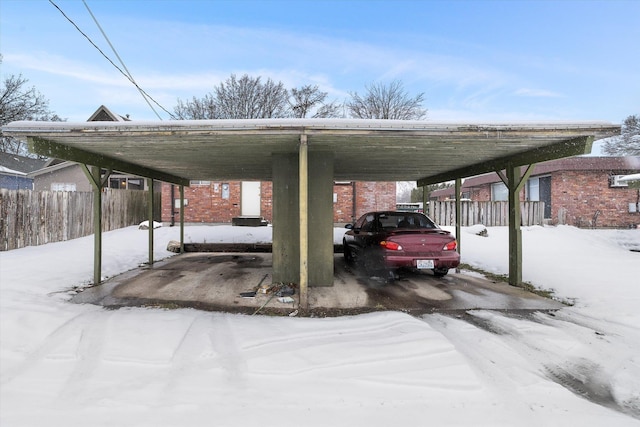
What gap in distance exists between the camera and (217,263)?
8594 millimetres

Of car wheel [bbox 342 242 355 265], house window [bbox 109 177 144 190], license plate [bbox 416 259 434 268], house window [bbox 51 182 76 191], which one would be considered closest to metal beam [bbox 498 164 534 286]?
license plate [bbox 416 259 434 268]

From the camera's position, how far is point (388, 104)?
24.7m

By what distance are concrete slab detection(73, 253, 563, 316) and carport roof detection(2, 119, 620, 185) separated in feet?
7.53

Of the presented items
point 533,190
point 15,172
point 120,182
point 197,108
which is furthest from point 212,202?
point 533,190

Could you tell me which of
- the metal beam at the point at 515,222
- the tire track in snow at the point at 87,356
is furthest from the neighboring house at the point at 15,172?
the metal beam at the point at 515,222

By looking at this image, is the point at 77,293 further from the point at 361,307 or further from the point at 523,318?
the point at 523,318

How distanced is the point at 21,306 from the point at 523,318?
6528mm

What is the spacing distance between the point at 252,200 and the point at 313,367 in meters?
14.8

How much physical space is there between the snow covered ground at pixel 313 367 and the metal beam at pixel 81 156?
2.14 metres

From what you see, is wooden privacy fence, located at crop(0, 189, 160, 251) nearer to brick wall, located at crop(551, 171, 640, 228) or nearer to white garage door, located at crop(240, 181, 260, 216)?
white garage door, located at crop(240, 181, 260, 216)

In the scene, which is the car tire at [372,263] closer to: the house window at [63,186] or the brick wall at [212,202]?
the brick wall at [212,202]

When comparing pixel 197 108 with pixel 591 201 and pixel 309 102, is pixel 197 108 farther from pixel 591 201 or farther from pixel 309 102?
pixel 591 201

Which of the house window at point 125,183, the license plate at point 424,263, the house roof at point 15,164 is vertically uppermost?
the house roof at point 15,164

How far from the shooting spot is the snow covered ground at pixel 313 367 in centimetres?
223
